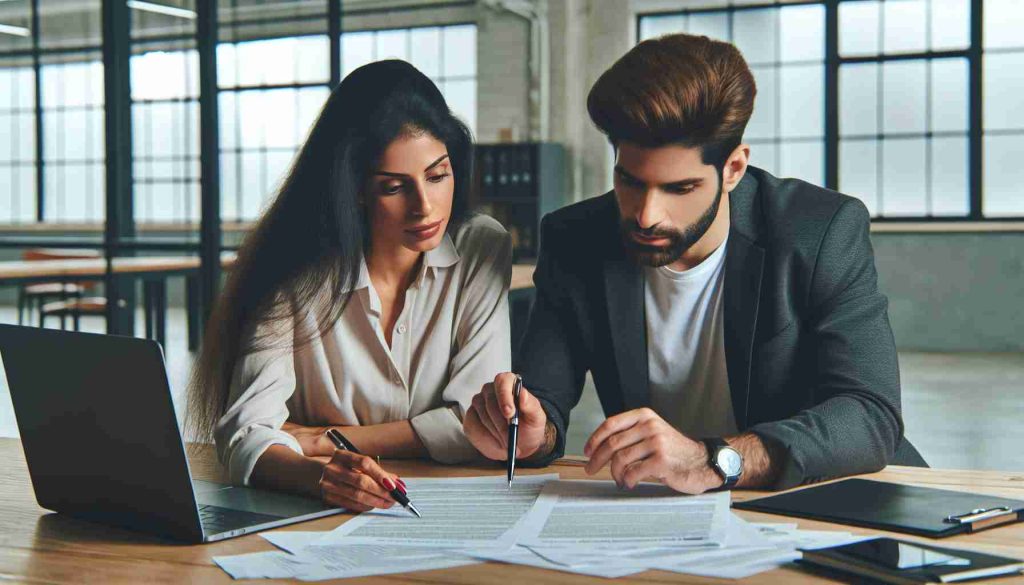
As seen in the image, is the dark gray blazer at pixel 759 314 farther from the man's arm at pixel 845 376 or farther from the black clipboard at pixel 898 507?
the black clipboard at pixel 898 507

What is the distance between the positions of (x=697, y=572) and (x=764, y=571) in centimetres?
6

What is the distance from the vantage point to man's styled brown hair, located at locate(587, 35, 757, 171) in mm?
1610

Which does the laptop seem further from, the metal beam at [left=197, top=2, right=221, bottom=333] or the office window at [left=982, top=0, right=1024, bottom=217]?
the office window at [left=982, top=0, right=1024, bottom=217]

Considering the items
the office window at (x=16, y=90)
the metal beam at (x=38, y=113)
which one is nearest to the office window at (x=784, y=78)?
the metal beam at (x=38, y=113)

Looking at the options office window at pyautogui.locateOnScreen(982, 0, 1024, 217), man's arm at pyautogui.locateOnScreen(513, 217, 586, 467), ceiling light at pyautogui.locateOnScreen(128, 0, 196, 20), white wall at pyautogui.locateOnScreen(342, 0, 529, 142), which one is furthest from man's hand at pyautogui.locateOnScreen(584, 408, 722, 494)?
white wall at pyautogui.locateOnScreen(342, 0, 529, 142)

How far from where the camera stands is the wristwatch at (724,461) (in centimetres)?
132

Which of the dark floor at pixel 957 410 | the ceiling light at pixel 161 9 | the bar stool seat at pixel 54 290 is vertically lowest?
the dark floor at pixel 957 410

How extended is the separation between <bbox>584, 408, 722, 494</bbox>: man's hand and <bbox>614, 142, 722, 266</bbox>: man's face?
1.33 feet

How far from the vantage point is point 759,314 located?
69.6 inches

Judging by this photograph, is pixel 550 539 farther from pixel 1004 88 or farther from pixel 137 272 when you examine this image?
pixel 1004 88

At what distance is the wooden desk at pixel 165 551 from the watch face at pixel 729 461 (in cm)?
3

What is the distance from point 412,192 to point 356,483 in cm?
63

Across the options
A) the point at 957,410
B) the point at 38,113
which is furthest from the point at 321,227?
the point at 38,113

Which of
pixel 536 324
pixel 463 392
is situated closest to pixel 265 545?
pixel 463 392
